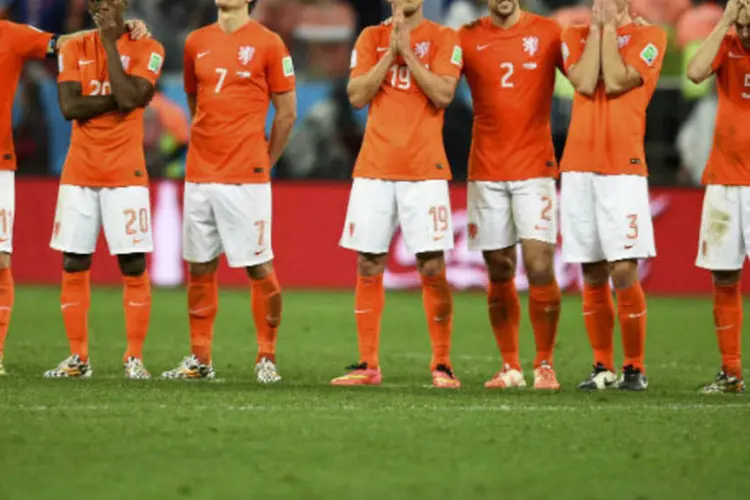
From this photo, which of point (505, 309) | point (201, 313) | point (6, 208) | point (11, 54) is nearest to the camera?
point (505, 309)

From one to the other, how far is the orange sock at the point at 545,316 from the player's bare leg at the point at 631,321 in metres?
0.36

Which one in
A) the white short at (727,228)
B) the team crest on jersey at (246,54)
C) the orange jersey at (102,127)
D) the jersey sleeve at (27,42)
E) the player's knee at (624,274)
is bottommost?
the player's knee at (624,274)

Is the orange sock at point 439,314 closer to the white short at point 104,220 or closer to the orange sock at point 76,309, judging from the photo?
the white short at point 104,220

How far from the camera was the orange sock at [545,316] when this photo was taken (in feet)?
29.3

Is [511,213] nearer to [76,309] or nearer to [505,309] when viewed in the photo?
[505,309]

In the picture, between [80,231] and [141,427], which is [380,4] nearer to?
[80,231]

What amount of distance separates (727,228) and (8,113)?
4043 millimetres

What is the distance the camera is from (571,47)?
8.82 m

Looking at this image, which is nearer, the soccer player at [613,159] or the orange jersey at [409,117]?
the soccer player at [613,159]

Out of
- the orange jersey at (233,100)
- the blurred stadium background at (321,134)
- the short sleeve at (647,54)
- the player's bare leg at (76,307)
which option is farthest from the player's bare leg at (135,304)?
the blurred stadium background at (321,134)

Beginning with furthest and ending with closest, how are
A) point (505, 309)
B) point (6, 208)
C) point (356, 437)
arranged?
1. point (6, 208)
2. point (505, 309)
3. point (356, 437)

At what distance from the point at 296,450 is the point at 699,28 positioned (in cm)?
1266

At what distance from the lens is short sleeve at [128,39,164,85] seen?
29.8 feet

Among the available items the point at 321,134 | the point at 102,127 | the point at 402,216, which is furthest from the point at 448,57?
the point at 321,134
